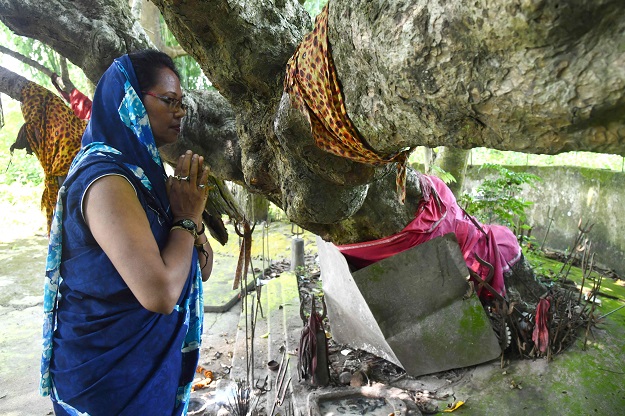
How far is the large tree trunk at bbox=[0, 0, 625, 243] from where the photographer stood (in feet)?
2.91

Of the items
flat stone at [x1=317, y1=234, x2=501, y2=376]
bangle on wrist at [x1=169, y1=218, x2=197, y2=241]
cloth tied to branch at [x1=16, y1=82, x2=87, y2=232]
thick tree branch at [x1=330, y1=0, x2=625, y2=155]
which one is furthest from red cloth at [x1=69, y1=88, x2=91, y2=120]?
thick tree branch at [x1=330, y1=0, x2=625, y2=155]

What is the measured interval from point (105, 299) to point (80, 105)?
8.42 ft

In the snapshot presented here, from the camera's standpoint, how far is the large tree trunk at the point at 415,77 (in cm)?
89

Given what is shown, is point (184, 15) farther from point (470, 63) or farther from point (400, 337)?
point (400, 337)

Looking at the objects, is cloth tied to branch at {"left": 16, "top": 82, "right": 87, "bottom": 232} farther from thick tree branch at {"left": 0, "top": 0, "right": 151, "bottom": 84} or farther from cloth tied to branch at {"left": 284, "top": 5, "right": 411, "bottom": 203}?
cloth tied to branch at {"left": 284, "top": 5, "right": 411, "bottom": 203}

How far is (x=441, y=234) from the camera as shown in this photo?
347 cm

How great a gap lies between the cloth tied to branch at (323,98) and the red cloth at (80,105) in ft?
7.57

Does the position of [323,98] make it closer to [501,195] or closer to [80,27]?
[80,27]

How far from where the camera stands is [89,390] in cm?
163

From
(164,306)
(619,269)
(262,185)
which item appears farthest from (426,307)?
(619,269)

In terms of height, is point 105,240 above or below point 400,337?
above

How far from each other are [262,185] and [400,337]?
5.19 feet

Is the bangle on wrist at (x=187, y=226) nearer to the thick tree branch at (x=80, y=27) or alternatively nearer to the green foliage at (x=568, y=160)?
the thick tree branch at (x=80, y=27)

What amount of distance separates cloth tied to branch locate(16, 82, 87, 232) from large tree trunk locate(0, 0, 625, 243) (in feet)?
2.10
